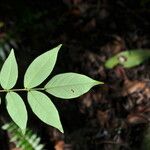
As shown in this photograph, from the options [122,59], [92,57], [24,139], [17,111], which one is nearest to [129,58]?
[122,59]

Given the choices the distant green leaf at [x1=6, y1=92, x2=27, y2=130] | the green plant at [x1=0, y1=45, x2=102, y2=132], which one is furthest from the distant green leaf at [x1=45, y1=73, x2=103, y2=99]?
the distant green leaf at [x1=6, y1=92, x2=27, y2=130]

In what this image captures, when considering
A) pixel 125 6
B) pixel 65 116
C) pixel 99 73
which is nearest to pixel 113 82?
pixel 99 73

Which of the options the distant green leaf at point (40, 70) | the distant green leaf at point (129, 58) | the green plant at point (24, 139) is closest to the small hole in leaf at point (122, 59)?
the distant green leaf at point (129, 58)

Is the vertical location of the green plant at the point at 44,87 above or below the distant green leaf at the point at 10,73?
below

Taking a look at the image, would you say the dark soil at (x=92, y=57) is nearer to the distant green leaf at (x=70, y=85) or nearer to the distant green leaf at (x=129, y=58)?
the distant green leaf at (x=129, y=58)

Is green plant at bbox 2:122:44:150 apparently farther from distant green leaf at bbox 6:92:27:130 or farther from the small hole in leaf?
the small hole in leaf

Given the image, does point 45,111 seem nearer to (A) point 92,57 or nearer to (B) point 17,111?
(B) point 17,111

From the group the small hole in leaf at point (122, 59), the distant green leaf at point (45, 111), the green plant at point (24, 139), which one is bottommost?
the green plant at point (24, 139)

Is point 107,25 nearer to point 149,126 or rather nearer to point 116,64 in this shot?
point 116,64
